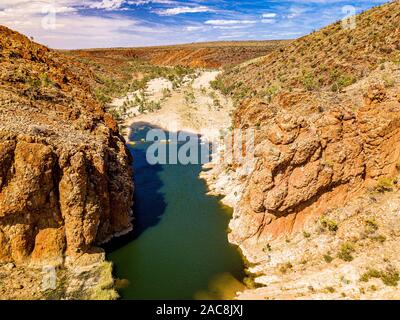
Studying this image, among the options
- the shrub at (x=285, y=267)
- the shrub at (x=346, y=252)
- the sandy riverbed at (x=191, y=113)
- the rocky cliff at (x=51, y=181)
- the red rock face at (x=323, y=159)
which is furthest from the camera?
the sandy riverbed at (x=191, y=113)

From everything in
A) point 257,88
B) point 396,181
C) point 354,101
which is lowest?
point 396,181

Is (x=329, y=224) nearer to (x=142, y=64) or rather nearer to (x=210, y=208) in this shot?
(x=210, y=208)

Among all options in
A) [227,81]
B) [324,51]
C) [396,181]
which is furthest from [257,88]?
[396,181]

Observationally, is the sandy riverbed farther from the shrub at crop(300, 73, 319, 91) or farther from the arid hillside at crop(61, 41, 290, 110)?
the shrub at crop(300, 73, 319, 91)

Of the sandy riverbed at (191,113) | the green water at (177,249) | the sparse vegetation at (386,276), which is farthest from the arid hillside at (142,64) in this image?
the sparse vegetation at (386,276)

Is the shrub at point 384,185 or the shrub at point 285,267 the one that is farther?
the shrub at point 384,185

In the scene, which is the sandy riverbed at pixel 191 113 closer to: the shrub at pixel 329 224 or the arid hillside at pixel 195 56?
the shrub at pixel 329 224

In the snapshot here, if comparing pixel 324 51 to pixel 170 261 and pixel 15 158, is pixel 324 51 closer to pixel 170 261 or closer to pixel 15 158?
pixel 170 261
